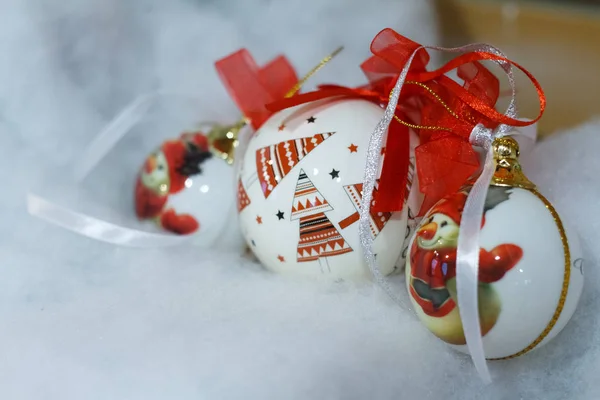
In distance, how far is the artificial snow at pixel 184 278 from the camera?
59 cm

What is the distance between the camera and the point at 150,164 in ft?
2.75

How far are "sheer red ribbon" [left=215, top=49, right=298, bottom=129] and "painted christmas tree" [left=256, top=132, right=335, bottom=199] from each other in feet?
0.41

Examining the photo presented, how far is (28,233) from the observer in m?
0.81

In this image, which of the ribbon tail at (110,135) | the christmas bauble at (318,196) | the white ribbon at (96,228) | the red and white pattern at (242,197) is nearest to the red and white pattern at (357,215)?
the christmas bauble at (318,196)

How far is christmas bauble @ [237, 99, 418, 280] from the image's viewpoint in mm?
648

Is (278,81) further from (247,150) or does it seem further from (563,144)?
(563,144)

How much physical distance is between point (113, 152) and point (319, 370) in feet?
1.62

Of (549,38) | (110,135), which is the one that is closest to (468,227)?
(110,135)

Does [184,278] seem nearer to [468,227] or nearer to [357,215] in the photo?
[357,215]

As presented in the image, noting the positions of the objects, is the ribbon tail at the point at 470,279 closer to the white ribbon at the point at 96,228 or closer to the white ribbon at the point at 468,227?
the white ribbon at the point at 468,227

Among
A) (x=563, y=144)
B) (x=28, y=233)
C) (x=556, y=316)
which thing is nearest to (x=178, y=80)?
(x=28, y=233)

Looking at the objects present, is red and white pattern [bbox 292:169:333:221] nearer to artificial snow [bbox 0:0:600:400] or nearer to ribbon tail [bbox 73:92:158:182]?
artificial snow [bbox 0:0:600:400]

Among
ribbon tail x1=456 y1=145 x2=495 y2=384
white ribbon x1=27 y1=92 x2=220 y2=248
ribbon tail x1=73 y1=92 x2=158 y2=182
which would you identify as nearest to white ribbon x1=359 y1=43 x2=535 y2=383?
ribbon tail x1=456 y1=145 x2=495 y2=384

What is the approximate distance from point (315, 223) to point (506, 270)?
0.20 m
